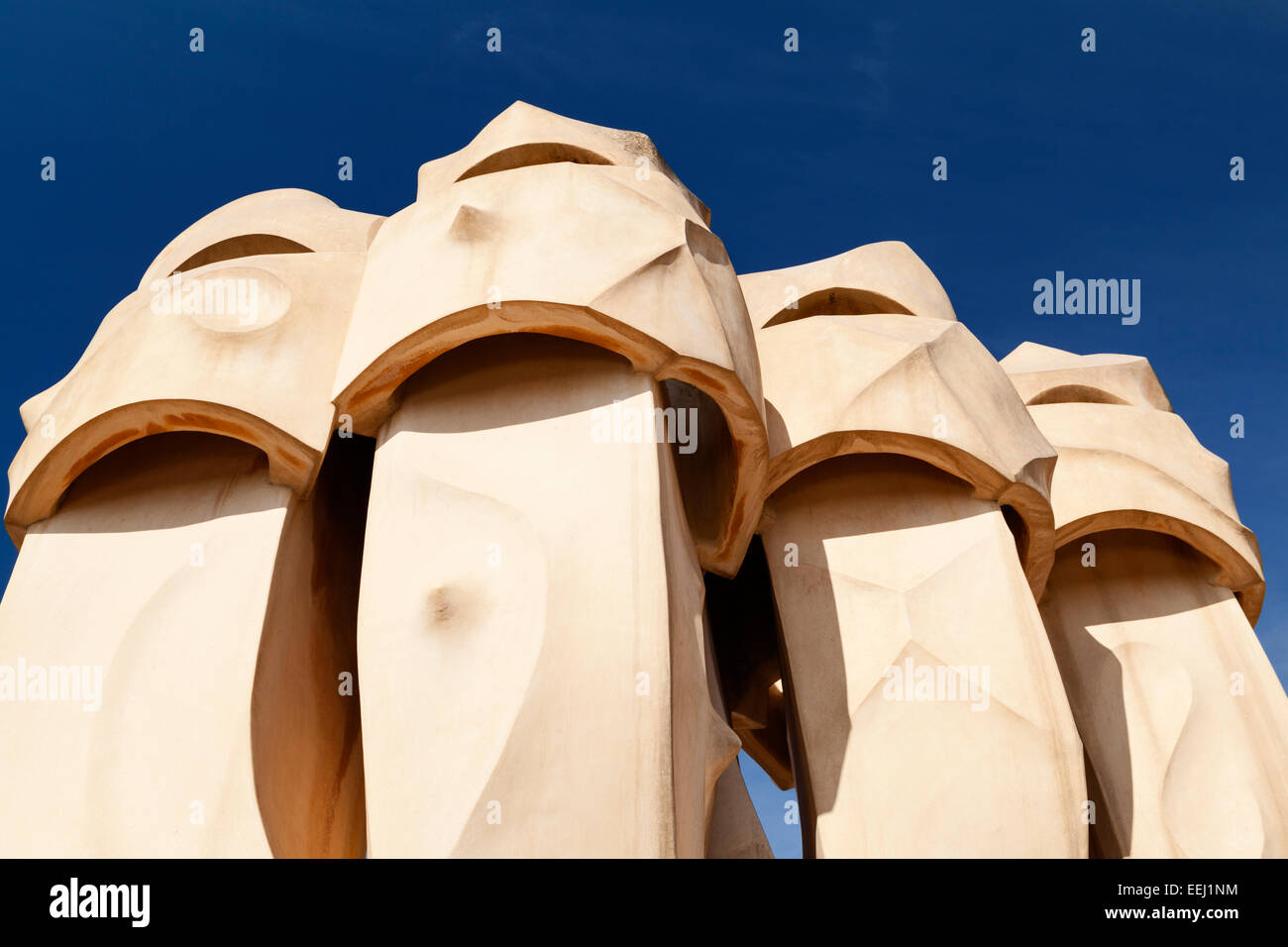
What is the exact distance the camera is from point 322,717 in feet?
25.5

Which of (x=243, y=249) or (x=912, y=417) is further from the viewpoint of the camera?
(x=243, y=249)

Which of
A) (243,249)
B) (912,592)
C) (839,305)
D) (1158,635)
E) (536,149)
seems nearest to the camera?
(912,592)

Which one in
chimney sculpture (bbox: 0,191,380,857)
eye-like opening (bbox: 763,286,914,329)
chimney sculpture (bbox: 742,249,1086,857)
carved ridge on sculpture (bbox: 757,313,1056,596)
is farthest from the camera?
eye-like opening (bbox: 763,286,914,329)

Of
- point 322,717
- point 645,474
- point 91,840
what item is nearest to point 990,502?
point 645,474

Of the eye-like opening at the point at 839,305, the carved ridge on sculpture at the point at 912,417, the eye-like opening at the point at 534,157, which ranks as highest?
the eye-like opening at the point at 534,157

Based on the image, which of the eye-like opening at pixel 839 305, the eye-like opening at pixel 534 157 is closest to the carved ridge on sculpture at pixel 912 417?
the eye-like opening at pixel 839 305

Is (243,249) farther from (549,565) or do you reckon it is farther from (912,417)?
(912,417)

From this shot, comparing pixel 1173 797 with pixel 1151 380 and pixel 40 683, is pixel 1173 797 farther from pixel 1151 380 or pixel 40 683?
pixel 40 683

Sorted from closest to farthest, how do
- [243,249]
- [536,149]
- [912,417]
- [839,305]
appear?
[912,417] < [536,149] < [243,249] < [839,305]

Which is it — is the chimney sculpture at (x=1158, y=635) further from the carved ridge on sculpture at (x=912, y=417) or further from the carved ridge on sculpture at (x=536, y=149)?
the carved ridge on sculpture at (x=536, y=149)

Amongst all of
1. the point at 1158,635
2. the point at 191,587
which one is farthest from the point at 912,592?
the point at 191,587

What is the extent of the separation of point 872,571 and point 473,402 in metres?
3.19

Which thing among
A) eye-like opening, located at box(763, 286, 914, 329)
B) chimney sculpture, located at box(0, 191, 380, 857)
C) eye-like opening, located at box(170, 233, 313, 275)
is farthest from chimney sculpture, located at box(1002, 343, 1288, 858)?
eye-like opening, located at box(170, 233, 313, 275)

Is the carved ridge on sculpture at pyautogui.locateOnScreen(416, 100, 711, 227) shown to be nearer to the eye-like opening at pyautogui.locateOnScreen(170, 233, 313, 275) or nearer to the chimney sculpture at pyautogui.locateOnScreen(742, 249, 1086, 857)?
the eye-like opening at pyautogui.locateOnScreen(170, 233, 313, 275)
